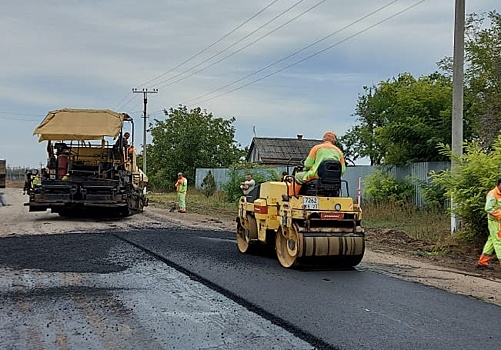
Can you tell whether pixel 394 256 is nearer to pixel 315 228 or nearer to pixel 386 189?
pixel 315 228

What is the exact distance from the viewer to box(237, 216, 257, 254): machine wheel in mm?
10523

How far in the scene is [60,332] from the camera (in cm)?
567

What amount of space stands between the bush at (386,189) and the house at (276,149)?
29312 millimetres

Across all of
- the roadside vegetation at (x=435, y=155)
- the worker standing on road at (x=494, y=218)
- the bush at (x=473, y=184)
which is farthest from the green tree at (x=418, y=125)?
the worker standing on road at (x=494, y=218)

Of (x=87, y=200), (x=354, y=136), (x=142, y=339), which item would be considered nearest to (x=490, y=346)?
(x=142, y=339)

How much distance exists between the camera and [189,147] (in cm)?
4538

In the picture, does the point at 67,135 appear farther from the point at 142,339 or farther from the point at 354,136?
the point at 354,136

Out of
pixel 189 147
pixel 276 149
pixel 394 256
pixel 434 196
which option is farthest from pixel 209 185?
pixel 394 256

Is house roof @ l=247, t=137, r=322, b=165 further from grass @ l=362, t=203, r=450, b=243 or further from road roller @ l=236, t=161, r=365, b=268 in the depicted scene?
road roller @ l=236, t=161, r=365, b=268

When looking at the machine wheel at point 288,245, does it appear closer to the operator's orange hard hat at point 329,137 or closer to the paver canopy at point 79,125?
the operator's orange hard hat at point 329,137

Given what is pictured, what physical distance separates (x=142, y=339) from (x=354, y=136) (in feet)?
104

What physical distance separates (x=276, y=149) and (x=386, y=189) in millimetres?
33144

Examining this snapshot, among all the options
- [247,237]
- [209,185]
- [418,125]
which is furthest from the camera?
[209,185]

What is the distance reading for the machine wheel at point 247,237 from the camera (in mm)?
10523
